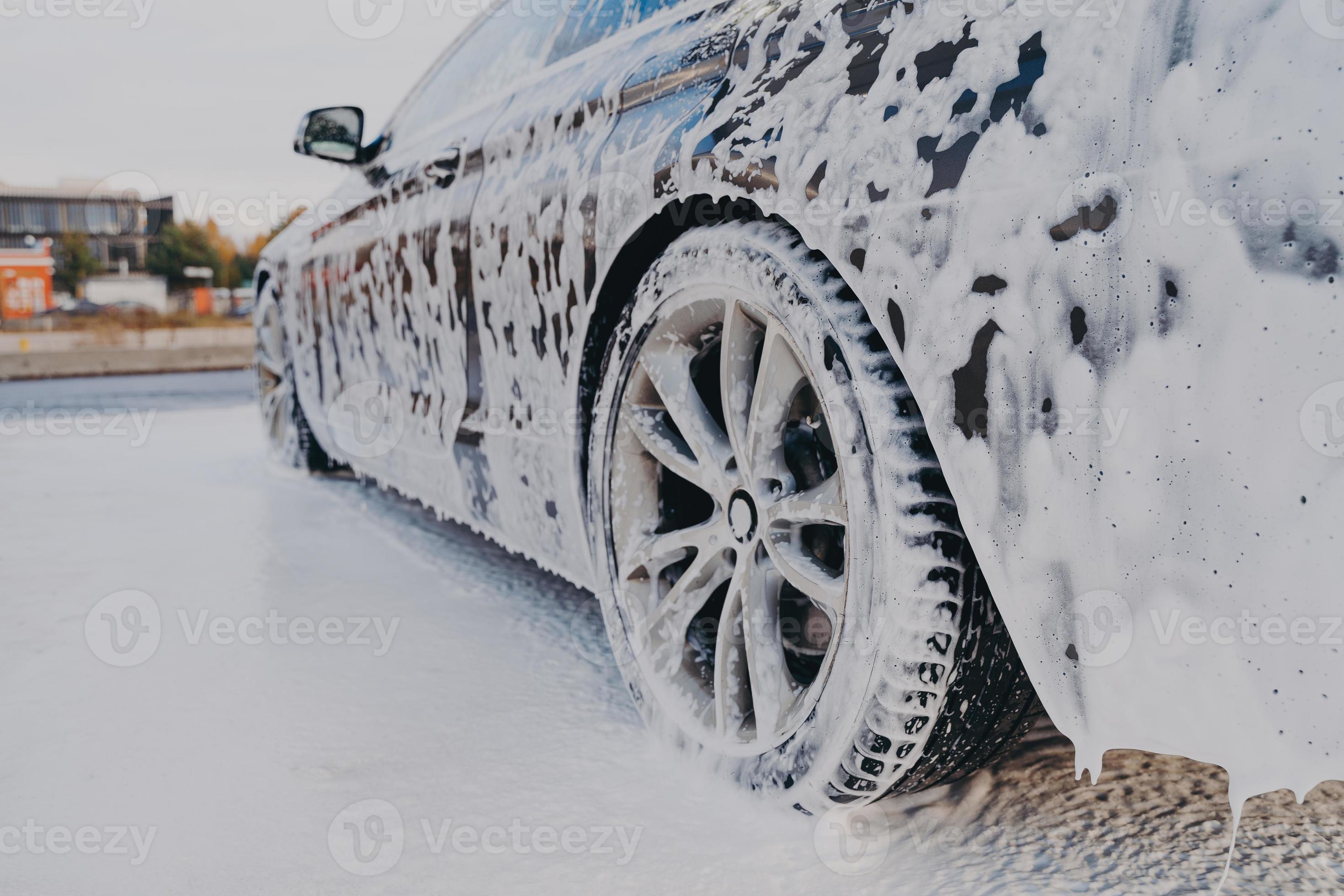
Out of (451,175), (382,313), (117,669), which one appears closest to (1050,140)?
(451,175)

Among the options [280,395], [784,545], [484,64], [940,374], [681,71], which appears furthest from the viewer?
[280,395]

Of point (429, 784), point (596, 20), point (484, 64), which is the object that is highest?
point (484, 64)

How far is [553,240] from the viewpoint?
6.46 feet

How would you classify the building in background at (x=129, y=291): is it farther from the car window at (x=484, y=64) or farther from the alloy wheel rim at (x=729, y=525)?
the alloy wheel rim at (x=729, y=525)

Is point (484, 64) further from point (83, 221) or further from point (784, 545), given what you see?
point (83, 221)

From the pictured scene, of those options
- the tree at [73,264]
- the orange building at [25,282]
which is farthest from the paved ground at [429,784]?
the tree at [73,264]

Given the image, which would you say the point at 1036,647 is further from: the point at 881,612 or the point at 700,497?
the point at 700,497

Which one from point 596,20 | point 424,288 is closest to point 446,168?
point 424,288

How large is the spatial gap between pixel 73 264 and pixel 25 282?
9.13ft

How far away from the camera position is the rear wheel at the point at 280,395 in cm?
455

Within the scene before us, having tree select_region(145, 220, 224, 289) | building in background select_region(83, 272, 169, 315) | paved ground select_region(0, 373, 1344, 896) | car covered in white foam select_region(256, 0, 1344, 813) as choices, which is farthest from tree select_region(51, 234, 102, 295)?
car covered in white foam select_region(256, 0, 1344, 813)

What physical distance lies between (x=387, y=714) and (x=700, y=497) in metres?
0.77

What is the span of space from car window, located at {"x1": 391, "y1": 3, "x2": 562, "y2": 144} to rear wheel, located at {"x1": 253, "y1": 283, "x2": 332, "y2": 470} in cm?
147

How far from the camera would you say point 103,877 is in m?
1.42
